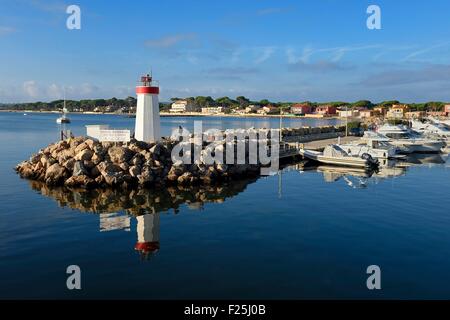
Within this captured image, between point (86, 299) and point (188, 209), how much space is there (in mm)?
10882

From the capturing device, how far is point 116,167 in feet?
91.8

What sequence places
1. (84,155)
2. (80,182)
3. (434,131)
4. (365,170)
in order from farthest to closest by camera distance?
(434,131)
(365,170)
(84,155)
(80,182)

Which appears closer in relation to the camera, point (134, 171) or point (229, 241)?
point (229, 241)

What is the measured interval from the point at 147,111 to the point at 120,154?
411 cm

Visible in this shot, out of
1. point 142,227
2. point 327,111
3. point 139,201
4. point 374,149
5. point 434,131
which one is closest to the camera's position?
point 142,227

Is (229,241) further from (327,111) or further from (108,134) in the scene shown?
(327,111)

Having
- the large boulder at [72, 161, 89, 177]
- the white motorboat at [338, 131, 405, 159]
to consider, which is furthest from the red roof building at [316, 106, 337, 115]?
the large boulder at [72, 161, 89, 177]

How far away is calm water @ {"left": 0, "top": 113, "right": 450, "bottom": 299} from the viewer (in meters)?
12.6

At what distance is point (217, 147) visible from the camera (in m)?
32.7

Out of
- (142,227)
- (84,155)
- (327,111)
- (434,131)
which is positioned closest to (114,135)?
(84,155)

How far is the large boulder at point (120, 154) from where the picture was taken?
28406 millimetres

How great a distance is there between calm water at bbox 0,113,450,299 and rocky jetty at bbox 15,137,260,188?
139 centimetres

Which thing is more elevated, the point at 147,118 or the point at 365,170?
the point at 147,118

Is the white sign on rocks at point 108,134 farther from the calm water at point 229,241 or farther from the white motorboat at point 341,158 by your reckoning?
the white motorboat at point 341,158
